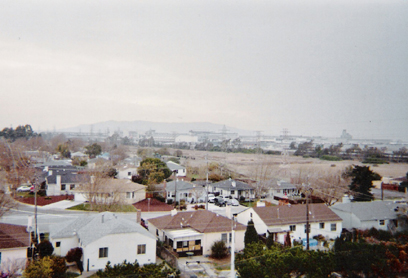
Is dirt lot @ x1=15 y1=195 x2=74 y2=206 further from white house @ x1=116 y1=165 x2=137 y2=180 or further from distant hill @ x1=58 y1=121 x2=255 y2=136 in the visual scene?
distant hill @ x1=58 y1=121 x2=255 y2=136

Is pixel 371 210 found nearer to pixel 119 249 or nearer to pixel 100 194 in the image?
pixel 119 249

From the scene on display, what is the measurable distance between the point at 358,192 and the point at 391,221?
593 centimetres

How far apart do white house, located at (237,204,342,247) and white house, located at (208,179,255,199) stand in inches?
375

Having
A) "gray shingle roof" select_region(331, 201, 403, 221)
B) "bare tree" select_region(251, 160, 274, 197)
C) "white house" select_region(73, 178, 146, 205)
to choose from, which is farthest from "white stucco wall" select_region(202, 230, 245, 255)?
"bare tree" select_region(251, 160, 274, 197)

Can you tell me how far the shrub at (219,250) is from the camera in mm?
13289

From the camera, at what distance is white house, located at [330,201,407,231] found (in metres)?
17.4

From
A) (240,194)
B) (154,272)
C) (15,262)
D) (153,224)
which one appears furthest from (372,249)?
(240,194)

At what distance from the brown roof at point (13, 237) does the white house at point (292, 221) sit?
393 inches

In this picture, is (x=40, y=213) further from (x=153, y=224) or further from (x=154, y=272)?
(x=154, y=272)

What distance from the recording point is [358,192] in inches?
931

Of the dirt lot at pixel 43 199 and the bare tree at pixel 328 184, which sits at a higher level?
the bare tree at pixel 328 184

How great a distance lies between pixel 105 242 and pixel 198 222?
4.80m

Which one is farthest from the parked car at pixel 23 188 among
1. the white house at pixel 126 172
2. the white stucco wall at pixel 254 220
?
the white stucco wall at pixel 254 220

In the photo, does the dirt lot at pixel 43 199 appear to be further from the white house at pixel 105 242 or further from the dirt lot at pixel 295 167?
the dirt lot at pixel 295 167
